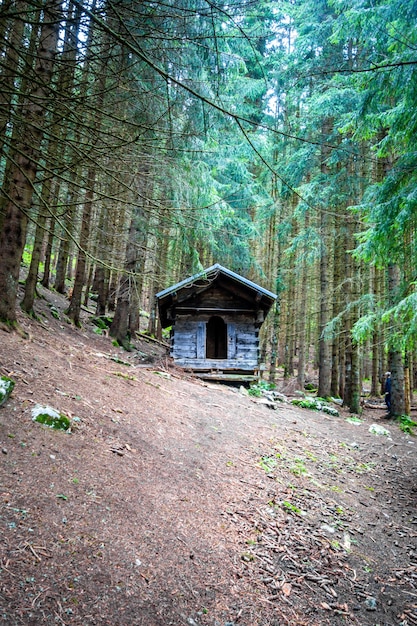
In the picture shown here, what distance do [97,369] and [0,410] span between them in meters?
3.43

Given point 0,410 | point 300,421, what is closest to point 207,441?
point 0,410

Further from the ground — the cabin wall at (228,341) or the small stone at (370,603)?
the cabin wall at (228,341)

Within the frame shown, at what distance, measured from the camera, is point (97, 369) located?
7250 mm

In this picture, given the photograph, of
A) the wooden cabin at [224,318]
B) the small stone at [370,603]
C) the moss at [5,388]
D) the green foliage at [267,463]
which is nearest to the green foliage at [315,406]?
the wooden cabin at [224,318]

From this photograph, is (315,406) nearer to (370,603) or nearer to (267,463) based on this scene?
(267,463)

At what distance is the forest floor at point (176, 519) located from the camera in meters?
2.43

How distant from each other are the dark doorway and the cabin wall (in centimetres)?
318

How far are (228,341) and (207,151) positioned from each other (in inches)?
446

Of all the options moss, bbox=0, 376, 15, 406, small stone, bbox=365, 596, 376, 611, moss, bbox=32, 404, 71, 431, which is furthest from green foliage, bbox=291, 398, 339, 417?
moss, bbox=0, 376, 15, 406

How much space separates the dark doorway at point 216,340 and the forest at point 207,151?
2.67 metres

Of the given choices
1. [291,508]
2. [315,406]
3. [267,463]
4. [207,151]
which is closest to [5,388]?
[207,151]

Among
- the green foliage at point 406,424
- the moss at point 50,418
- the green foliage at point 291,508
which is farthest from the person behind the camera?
the green foliage at point 406,424

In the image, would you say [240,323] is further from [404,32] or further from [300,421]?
[404,32]

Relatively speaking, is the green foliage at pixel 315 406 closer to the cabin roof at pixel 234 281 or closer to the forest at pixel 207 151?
the forest at pixel 207 151
